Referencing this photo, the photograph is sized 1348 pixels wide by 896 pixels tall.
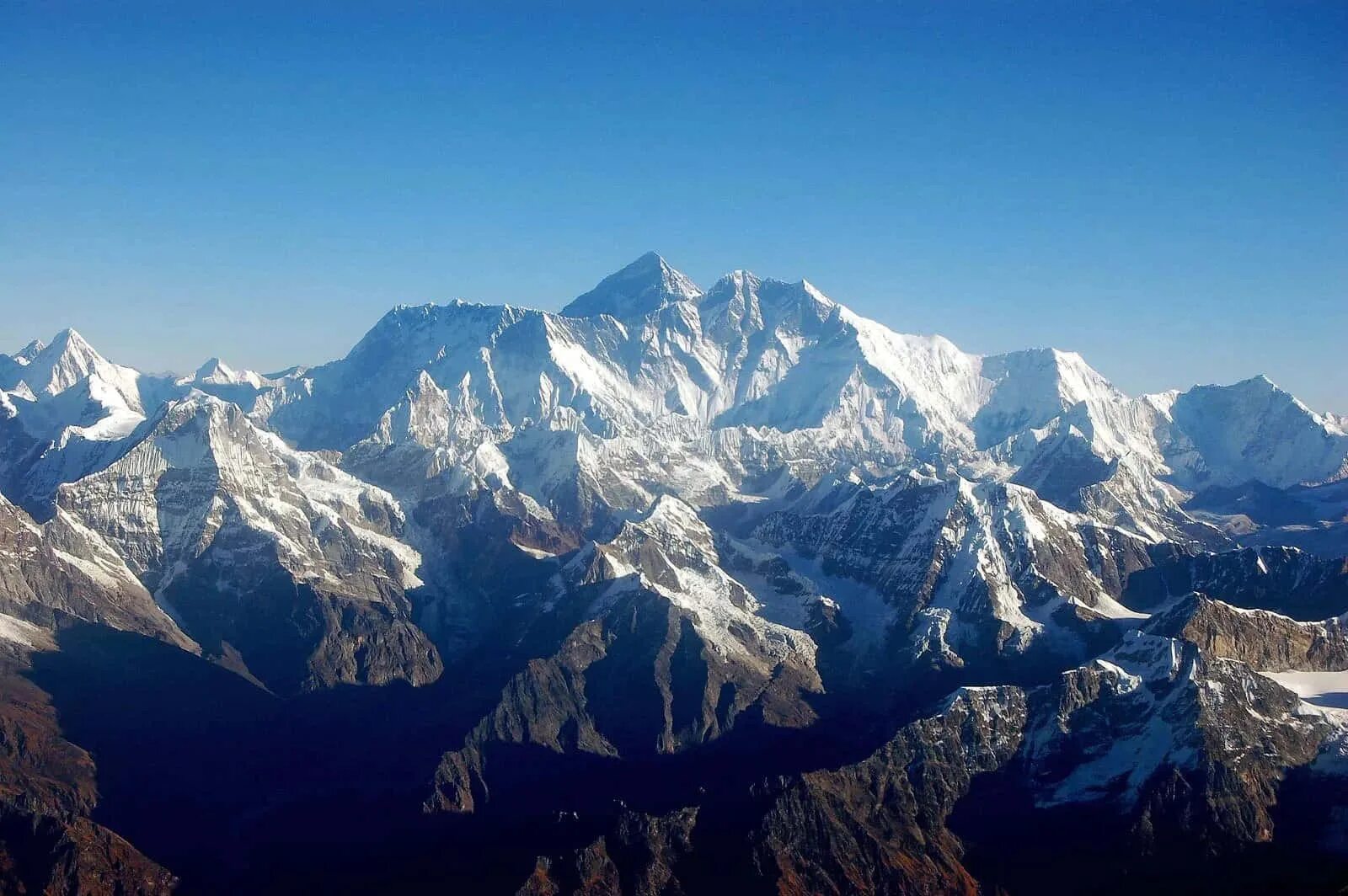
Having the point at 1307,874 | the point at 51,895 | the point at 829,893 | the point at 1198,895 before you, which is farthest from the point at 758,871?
the point at 51,895

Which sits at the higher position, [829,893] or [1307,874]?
[1307,874]

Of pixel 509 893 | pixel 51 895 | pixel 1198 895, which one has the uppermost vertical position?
pixel 1198 895

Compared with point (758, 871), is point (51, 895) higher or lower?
lower

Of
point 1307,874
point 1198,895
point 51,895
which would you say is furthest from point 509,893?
point 1307,874

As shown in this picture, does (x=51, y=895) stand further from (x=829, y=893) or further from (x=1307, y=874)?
(x=1307, y=874)

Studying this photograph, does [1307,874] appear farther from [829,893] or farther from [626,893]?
[626,893]

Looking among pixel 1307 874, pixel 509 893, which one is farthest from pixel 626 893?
pixel 1307 874

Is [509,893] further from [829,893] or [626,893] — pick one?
[829,893]
